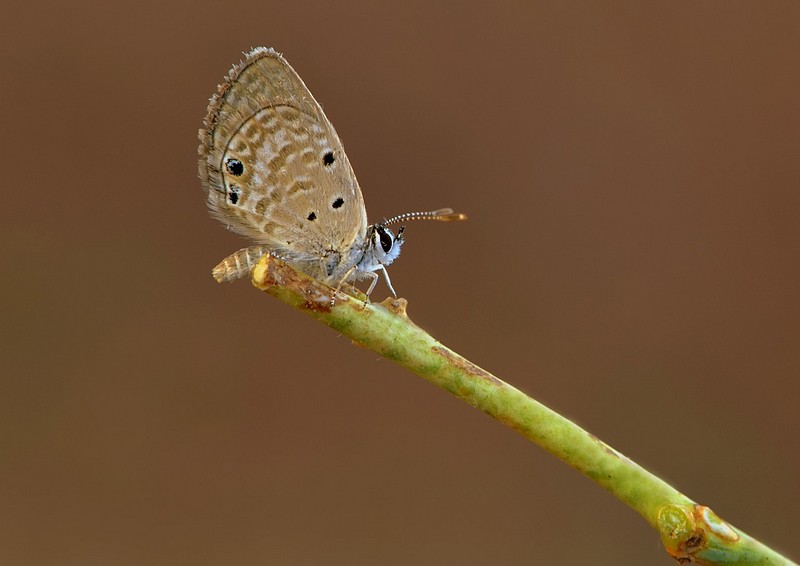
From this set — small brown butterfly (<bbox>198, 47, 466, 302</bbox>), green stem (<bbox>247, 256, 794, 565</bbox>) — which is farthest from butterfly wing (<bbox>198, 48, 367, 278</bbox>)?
green stem (<bbox>247, 256, 794, 565</bbox>)

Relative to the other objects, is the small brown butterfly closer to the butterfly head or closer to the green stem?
the butterfly head

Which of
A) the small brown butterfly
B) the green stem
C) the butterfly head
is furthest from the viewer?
the butterfly head

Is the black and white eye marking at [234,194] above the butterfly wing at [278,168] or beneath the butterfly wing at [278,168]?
beneath

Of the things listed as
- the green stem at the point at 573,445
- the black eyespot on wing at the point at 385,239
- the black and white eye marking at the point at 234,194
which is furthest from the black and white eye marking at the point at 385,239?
the green stem at the point at 573,445

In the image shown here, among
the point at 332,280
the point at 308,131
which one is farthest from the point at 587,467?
the point at 308,131

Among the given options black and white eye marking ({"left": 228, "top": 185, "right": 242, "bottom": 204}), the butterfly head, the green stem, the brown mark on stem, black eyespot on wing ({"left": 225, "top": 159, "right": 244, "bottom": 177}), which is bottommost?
the green stem

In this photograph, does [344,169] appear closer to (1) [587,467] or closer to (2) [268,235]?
(2) [268,235]

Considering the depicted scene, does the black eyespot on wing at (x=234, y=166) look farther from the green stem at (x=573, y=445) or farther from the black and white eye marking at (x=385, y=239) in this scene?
the green stem at (x=573, y=445)
